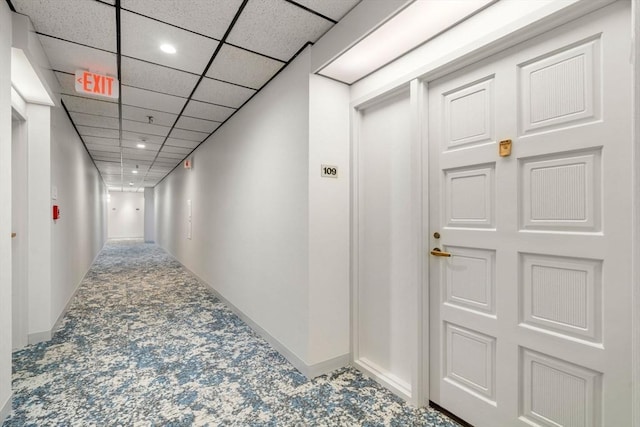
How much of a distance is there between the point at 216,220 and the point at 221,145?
4.04ft

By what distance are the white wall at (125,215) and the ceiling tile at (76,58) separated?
610 inches

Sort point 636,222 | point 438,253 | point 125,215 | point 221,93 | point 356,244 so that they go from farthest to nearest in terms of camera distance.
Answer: point 125,215, point 221,93, point 356,244, point 438,253, point 636,222

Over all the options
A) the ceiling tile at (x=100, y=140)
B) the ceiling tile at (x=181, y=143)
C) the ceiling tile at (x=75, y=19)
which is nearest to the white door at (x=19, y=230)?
the ceiling tile at (x=75, y=19)

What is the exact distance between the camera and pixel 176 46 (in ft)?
8.00

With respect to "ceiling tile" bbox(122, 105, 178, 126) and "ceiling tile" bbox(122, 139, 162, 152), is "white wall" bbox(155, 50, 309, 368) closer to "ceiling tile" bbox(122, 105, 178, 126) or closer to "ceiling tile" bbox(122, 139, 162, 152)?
"ceiling tile" bbox(122, 105, 178, 126)

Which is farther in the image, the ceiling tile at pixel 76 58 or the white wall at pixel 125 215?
the white wall at pixel 125 215

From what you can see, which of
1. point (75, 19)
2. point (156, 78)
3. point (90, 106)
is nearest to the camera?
point (75, 19)


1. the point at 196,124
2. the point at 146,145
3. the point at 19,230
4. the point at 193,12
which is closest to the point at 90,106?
the point at 196,124

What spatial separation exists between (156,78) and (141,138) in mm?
2816

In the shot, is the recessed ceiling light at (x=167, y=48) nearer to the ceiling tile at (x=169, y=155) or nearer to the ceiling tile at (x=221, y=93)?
the ceiling tile at (x=221, y=93)

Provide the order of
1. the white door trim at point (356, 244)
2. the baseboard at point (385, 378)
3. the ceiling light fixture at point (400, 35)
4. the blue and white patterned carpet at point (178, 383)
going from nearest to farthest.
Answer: the ceiling light fixture at point (400, 35) → the blue and white patterned carpet at point (178, 383) → the baseboard at point (385, 378) → the white door trim at point (356, 244)

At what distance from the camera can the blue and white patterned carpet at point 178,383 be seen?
1.93m

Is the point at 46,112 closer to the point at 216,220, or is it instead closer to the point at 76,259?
the point at 216,220

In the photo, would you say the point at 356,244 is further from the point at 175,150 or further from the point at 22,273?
the point at 175,150
